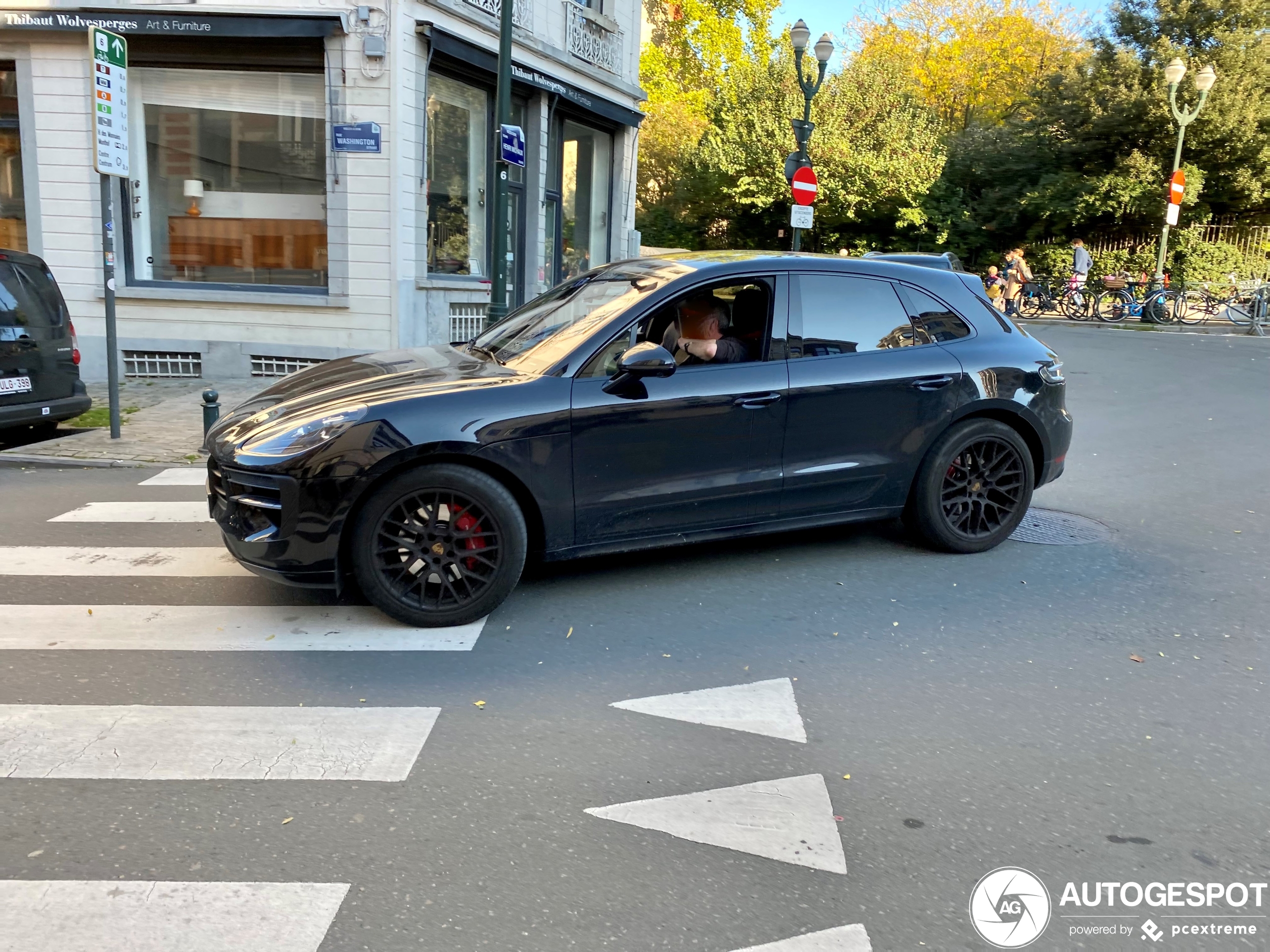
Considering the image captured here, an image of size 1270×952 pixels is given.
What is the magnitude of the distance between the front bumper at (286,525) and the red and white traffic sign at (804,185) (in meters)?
13.3

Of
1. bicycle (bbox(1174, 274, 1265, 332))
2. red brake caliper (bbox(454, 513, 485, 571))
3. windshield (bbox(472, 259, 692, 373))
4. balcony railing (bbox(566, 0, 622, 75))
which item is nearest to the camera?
red brake caliper (bbox(454, 513, 485, 571))

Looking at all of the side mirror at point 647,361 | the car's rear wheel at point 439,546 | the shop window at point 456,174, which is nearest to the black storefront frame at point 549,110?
the shop window at point 456,174

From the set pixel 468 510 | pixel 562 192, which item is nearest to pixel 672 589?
pixel 468 510

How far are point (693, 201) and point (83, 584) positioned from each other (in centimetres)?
3431

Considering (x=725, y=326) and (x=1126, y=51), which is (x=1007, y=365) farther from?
(x=1126, y=51)

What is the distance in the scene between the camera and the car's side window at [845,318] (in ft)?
18.1

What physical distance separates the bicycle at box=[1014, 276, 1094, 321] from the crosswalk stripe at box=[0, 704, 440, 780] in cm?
2567

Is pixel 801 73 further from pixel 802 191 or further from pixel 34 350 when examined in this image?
pixel 34 350

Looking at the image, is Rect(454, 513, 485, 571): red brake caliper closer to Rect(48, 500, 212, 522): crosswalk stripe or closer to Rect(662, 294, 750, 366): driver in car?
Rect(662, 294, 750, 366): driver in car

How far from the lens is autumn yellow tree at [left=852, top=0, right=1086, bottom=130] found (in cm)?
4259

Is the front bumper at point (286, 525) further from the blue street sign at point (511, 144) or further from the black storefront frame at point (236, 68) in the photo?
the black storefront frame at point (236, 68)

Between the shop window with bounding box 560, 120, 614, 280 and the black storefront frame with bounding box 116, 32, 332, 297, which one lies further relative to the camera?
the shop window with bounding box 560, 120, 614, 280

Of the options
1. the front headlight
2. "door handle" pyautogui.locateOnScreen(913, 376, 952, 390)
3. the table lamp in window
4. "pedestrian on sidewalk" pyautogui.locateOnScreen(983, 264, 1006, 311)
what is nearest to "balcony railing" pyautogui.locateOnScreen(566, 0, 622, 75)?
the table lamp in window

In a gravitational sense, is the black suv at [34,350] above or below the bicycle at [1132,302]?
below
